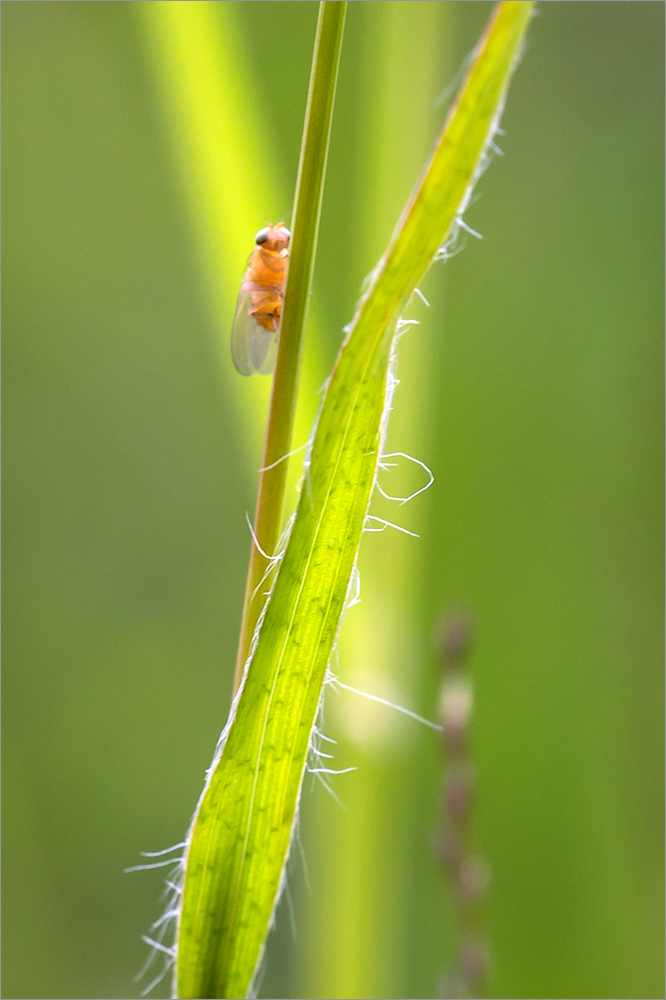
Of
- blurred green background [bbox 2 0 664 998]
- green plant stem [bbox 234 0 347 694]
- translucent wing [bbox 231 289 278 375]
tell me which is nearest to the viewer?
green plant stem [bbox 234 0 347 694]

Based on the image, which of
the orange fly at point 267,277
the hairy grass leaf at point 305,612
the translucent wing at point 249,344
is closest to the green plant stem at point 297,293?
the hairy grass leaf at point 305,612

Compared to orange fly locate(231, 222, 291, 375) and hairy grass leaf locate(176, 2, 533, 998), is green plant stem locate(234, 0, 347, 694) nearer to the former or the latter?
hairy grass leaf locate(176, 2, 533, 998)

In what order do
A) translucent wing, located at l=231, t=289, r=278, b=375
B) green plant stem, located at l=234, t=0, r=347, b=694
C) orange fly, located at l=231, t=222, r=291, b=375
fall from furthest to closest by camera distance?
translucent wing, located at l=231, t=289, r=278, b=375 → orange fly, located at l=231, t=222, r=291, b=375 → green plant stem, located at l=234, t=0, r=347, b=694

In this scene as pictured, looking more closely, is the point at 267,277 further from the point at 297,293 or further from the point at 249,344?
the point at 297,293

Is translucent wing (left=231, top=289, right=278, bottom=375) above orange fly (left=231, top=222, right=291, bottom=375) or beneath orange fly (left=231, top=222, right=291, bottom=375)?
beneath

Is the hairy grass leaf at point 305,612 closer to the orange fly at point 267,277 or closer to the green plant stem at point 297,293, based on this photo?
the green plant stem at point 297,293

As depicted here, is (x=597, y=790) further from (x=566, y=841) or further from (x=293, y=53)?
(x=293, y=53)

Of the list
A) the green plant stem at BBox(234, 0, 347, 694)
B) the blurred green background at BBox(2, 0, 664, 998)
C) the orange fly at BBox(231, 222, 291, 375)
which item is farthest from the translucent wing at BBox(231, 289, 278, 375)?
the blurred green background at BBox(2, 0, 664, 998)

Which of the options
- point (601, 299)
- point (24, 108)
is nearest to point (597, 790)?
point (601, 299)
